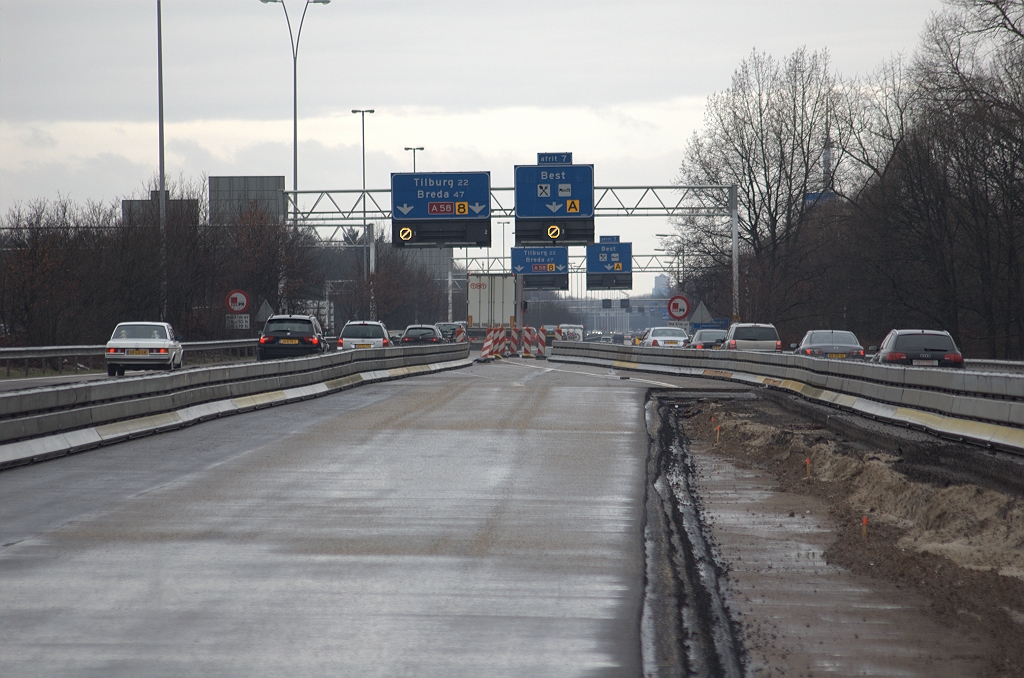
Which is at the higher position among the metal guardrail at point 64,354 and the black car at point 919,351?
the black car at point 919,351

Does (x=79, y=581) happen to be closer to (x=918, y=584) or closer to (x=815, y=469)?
(x=918, y=584)

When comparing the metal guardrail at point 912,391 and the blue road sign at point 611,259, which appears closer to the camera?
the metal guardrail at point 912,391

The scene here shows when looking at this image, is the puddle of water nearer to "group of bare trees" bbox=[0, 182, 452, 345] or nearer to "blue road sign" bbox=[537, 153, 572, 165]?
"group of bare trees" bbox=[0, 182, 452, 345]

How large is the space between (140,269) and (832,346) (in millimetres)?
26712

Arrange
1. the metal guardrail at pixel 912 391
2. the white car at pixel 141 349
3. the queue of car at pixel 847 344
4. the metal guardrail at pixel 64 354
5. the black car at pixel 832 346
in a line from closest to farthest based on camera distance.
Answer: the metal guardrail at pixel 912 391 < the queue of car at pixel 847 344 < the white car at pixel 141 349 < the black car at pixel 832 346 < the metal guardrail at pixel 64 354

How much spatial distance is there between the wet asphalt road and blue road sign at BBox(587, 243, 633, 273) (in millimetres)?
83172

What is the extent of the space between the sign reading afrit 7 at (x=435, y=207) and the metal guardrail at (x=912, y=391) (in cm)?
1891

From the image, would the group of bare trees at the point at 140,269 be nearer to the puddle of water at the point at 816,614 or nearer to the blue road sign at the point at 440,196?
the blue road sign at the point at 440,196

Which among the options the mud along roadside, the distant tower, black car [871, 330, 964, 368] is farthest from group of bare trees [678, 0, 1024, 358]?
the mud along roadside

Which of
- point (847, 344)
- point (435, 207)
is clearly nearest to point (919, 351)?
point (847, 344)

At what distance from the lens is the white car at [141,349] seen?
32.3m

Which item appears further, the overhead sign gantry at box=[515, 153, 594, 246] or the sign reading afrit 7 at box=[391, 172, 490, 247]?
the overhead sign gantry at box=[515, 153, 594, 246]

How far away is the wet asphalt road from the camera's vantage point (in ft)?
19.0

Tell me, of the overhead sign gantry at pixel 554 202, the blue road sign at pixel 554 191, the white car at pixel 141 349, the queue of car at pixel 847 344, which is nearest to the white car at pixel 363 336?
the white car at pixel 141 349
